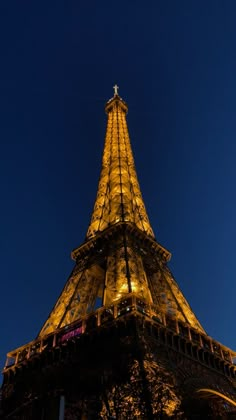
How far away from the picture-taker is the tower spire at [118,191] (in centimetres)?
3300

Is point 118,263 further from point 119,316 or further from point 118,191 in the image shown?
point 118,191

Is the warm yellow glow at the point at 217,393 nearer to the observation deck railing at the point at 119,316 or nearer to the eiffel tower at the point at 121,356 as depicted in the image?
the eiffel tower at the point at 121,356

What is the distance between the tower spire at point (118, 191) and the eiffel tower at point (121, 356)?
3.05m

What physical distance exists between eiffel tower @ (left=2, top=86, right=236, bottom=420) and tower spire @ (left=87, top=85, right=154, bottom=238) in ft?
10.00

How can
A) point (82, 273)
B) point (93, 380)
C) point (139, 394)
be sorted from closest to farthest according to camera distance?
1. point (139, 394)
2. point (93, 380)
3. point (82, 273)

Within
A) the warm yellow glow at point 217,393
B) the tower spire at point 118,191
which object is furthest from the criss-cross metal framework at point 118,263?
the warm yellow glow at point 217,393

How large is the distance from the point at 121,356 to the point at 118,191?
18672mm

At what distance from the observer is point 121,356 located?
19.0 metres

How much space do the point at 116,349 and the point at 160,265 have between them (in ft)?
37.0

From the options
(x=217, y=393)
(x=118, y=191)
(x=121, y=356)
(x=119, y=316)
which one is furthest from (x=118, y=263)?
(x=118, y=191)

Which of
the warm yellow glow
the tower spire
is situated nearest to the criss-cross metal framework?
the tower spire

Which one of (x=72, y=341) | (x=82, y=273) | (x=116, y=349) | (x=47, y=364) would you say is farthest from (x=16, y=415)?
(x=82, y=273)

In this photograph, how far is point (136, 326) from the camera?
19656 mm

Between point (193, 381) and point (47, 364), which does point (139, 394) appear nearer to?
point (193, 381)
